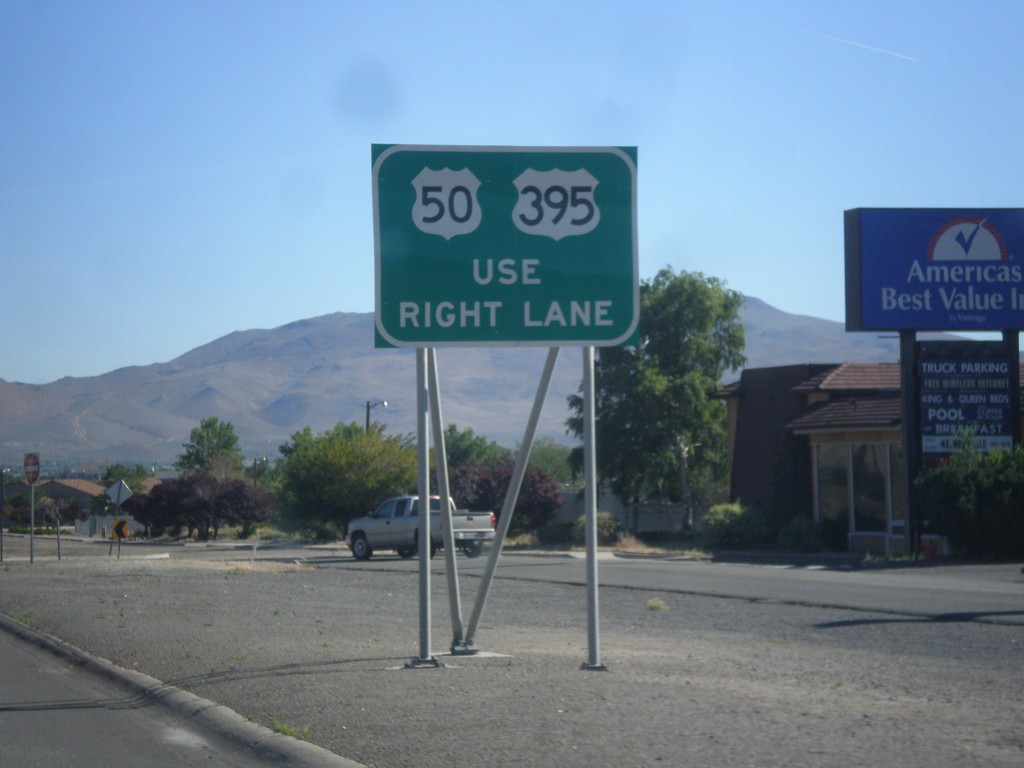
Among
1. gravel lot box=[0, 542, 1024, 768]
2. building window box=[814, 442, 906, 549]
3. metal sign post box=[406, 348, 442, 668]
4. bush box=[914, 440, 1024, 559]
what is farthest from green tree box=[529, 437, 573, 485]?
metal sign post box=[406, 348, 442, 668]

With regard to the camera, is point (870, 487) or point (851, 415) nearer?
point (870, 487)

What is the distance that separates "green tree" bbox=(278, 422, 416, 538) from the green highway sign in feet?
132

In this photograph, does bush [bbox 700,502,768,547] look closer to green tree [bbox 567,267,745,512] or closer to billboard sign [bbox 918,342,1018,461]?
billboard sign [bbox 918,342,1018,461]

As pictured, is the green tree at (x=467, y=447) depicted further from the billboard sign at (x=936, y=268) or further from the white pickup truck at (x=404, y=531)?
the billboard sign at (x=936, y=268)

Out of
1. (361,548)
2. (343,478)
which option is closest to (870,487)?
(361,548)

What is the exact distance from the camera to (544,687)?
9.20 metres

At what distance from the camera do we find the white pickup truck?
33094 mm

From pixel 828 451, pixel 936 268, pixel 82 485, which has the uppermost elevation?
pixel 936 268

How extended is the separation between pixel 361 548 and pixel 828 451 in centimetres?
1408

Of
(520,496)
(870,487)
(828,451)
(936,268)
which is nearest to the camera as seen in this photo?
(936,268)

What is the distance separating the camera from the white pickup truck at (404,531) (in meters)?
33.1

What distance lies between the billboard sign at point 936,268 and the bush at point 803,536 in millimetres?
7993

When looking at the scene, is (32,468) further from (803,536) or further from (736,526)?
(803,536)

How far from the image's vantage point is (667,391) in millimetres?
51781
